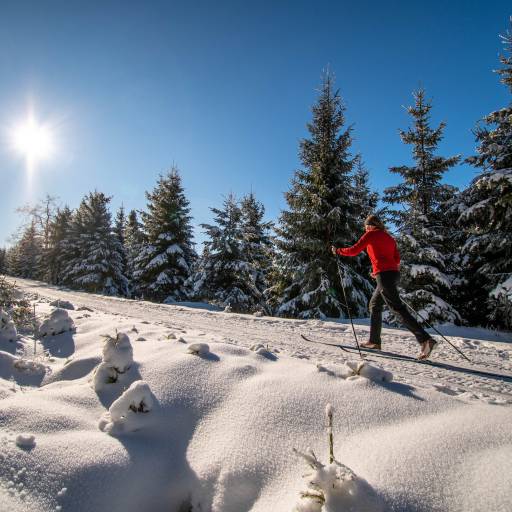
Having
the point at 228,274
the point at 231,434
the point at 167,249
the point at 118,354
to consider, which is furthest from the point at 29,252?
the point at 231,434

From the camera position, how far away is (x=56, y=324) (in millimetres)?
4754

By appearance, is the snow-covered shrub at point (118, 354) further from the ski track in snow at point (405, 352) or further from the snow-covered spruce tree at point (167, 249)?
the snow-covered spruce tree at point (167, 249)

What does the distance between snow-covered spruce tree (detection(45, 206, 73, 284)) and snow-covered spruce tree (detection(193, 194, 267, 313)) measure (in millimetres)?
22237

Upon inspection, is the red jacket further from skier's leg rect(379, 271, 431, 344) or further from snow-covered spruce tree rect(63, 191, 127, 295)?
snow-covered spruce tree rect(63, 191, 127, 295)

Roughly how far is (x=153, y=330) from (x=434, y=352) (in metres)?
4.37

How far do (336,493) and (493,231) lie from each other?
12394 millimetres

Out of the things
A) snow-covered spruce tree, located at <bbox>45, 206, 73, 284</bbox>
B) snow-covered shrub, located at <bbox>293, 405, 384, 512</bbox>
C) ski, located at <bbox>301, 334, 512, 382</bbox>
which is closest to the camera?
snow-covered shrub, located at <bbox>293, 405, 384, 512</bbox>

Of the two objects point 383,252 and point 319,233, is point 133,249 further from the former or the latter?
point 383,252

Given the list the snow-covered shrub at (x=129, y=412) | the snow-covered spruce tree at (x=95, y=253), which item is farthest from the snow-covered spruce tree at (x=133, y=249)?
the snow-covered shrub at (x=129, y=412)

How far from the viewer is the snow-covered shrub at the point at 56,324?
4.72 metres

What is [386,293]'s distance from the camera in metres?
4.84

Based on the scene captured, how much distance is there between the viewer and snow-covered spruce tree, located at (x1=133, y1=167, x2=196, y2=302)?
869 inches

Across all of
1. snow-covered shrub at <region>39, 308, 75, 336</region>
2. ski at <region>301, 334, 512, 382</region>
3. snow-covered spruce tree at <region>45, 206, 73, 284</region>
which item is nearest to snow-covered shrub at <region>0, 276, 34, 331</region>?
snow-covered shrub at <region>39, 308, 75, 336</region>

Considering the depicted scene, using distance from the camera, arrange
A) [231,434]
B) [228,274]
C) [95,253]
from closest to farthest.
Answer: [231,434] → [228,274] → [95,253]
